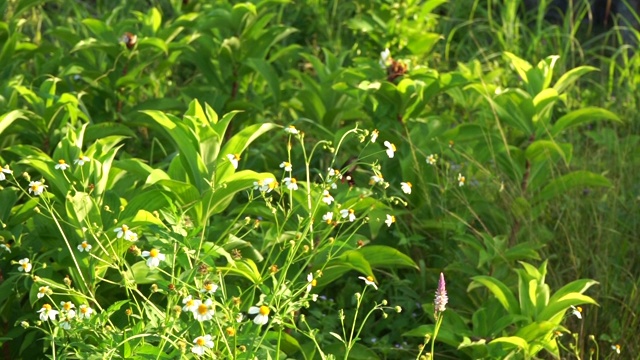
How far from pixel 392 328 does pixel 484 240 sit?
39cm

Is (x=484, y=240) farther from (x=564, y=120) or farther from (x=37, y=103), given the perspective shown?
(x=37, y=103)

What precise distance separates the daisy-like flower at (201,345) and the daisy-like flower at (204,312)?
0.04 metres

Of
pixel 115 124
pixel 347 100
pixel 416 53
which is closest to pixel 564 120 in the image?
pixel 347 100

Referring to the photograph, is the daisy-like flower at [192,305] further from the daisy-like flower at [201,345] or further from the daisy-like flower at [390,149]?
the daisy-like flower at [390,149]

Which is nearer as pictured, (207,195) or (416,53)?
(207,195)

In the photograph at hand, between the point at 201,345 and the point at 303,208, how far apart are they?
36.4 inches

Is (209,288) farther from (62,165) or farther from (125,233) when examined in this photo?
(62,165)

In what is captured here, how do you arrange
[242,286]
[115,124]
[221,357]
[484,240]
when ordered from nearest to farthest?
[221,357] → [242,286] → [484,240] → [115,124]

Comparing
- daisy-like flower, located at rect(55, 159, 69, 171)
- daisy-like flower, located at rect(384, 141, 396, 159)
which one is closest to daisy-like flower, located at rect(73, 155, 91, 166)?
daisy-like flower, located at rect(55, 159, 69, 171)

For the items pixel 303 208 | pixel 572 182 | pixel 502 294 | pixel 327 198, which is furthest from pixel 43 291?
pixel 572 182


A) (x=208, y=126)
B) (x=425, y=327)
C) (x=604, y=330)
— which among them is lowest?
(x=604, y=330)

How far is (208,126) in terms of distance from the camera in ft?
9.02

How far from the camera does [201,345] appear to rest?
7.16 feet

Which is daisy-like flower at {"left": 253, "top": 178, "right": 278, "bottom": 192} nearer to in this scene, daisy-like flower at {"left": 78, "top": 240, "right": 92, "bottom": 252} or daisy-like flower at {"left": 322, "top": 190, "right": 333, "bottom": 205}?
daisy-like flower at {"left": 322, "top": 190, "right": 333, "bottom": 205}
